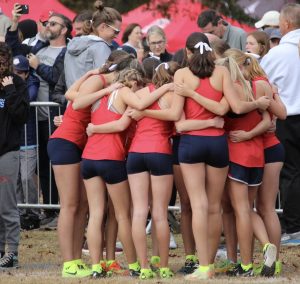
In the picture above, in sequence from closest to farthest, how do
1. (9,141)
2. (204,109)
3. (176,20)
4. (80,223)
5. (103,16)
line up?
(204,109) → (80,223) → (9,141) → (103,16) → (176,20)

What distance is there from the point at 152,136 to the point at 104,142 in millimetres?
453

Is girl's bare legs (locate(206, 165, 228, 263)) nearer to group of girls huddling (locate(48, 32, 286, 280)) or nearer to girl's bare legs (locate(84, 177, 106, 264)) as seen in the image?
group of girls huddling (locate(48, 32, 286, 280))

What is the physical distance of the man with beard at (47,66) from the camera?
14039 mm

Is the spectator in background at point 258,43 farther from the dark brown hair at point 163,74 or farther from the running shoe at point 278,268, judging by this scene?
the running shoe at point 278,268

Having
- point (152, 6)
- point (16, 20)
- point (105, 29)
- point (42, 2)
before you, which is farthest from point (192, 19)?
point (105, 29)

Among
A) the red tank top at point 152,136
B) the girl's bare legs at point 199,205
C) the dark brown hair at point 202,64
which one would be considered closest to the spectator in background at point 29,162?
Answer: the red tank top at point 152,136

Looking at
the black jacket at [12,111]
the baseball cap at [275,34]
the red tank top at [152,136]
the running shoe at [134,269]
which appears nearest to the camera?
the red tank top at [152,136]

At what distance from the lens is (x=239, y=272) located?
10656mm

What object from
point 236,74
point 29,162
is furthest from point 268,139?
point 29,162

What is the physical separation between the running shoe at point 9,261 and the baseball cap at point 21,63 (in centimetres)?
290

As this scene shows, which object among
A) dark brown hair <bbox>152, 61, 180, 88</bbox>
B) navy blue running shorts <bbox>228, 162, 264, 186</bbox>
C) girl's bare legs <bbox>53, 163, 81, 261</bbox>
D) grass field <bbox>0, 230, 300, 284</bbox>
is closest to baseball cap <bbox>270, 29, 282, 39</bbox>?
grass field <bbox>0, 230, 300, 284</bbox>

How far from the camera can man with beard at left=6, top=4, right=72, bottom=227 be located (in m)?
14.0

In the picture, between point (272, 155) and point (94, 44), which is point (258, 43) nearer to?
point (94, 44)

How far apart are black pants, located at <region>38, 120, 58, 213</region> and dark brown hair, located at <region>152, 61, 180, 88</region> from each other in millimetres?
3970
